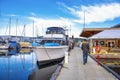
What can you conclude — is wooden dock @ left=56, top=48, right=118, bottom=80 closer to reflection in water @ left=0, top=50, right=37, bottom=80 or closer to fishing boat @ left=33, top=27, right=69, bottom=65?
reflection in water @ left=0, top=50, right=37, bottom=80

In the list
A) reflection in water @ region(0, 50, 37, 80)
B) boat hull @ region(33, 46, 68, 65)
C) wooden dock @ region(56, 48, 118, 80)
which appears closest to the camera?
wooden dock @ region(56, 48, 118, 80)

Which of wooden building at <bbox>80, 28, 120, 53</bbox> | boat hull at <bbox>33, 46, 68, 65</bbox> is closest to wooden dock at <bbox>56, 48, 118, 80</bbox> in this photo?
boat hull at <bbox>33, 46, 68, 65</bbox>

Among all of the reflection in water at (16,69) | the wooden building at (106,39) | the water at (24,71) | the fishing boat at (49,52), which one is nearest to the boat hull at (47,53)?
the fishing boat at (49,52)

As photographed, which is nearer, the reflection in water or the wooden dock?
the wooden dock

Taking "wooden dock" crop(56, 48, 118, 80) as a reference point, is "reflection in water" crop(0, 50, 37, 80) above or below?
below

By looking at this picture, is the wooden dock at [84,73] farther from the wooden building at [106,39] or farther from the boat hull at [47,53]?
the wooden building at [106,39]

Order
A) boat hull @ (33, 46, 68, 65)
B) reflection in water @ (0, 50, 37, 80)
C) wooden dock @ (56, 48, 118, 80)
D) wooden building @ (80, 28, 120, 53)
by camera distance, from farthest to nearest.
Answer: wooden building @ (80, 28, 120, 53) < boat hull @ (33, 46, 68, 65) < reflection in water @ (0, 50, 37, 80) < wooden dock @ (56, 48, 118, 80)

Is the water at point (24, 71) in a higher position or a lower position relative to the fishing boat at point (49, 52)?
lower

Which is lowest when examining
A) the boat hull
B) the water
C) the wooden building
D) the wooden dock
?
the water

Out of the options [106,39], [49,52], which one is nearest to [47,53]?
[49,52]

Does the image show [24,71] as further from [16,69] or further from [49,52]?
[49,52]

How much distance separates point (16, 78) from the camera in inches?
672

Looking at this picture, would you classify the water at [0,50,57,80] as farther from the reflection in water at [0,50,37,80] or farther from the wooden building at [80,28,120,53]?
the wooden building at [80,28,120,53]

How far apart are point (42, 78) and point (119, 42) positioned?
2233 centimetres
